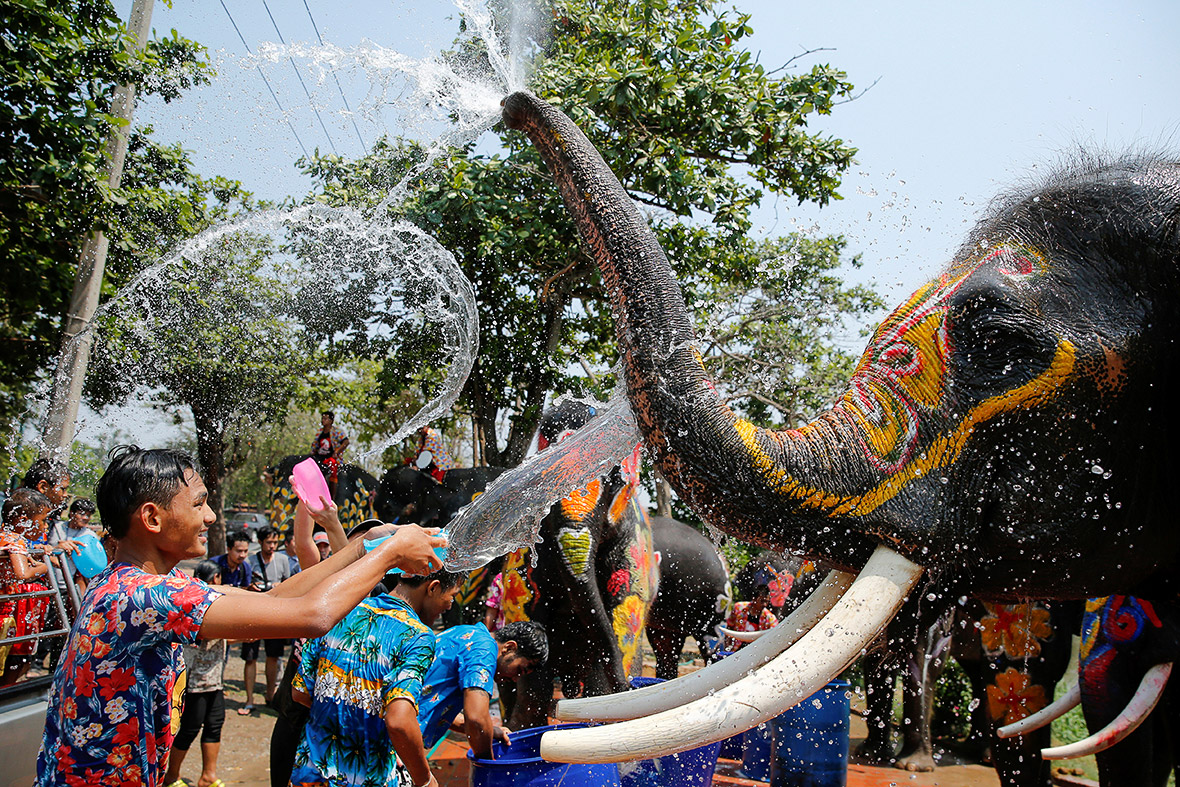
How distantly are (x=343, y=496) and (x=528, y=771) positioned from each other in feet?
16.8

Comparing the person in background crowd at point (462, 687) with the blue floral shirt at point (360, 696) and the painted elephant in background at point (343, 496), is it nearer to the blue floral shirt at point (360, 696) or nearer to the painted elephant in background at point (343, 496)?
the blue floral shirt at point (360, 696)

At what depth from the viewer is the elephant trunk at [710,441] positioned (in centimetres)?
201

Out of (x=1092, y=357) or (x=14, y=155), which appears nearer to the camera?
(x=1092, y=357)

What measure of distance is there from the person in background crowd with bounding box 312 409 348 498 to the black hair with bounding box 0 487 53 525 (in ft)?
6.57

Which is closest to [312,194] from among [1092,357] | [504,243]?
[504,243]

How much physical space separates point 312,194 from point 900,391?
7.37 m

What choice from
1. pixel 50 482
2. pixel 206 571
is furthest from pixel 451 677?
pixel 50 482

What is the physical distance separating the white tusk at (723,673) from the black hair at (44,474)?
17.3 feet

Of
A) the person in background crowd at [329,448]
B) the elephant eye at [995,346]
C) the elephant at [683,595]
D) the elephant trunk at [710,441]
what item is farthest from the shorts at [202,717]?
the elephant eye at [995,346]

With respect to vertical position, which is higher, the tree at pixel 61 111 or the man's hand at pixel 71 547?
the tree at pixel 61 111

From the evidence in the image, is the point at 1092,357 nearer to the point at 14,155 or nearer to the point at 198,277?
the point at 14,155

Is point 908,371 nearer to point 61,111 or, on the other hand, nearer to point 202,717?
point 202,717

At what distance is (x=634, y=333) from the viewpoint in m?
2.07

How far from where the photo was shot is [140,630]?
6.05ft
